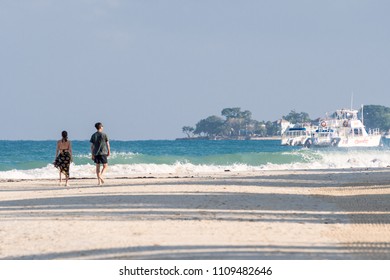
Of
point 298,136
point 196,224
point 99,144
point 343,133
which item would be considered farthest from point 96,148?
point 298,136

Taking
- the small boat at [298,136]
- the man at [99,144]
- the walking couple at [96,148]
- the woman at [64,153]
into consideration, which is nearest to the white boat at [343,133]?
the small boat at [298,136]

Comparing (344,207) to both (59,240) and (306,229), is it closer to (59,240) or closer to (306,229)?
(306,229)

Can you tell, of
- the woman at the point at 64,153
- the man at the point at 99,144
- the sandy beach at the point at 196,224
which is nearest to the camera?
the sandy beach at the point at 196,224

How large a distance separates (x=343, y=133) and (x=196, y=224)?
103052mm

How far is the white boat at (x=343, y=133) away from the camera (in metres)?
114

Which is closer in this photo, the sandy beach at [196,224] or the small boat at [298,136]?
the sandy beach at [196,224]

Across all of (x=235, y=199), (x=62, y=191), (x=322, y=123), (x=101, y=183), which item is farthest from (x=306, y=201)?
(x=322, y=123)

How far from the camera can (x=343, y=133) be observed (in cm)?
11569

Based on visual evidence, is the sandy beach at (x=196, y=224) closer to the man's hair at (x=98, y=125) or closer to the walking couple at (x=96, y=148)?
the walking couple at (x=96, y=148)

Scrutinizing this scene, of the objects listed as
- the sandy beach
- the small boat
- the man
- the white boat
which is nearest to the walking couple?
the man

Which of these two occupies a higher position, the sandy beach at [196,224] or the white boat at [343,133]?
the white boat at [343,133]

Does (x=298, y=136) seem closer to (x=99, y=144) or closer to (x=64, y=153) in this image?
(x=64, y=153)

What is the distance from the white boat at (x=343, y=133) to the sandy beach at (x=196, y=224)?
298ft

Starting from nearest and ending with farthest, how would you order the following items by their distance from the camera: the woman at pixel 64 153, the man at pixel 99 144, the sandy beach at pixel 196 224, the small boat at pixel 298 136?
1. the sandy beach at pixel 196 224
2. the man at pixel 99 144
3. the woman at pixel 64 153
4. the small boat at pixel 298 136
